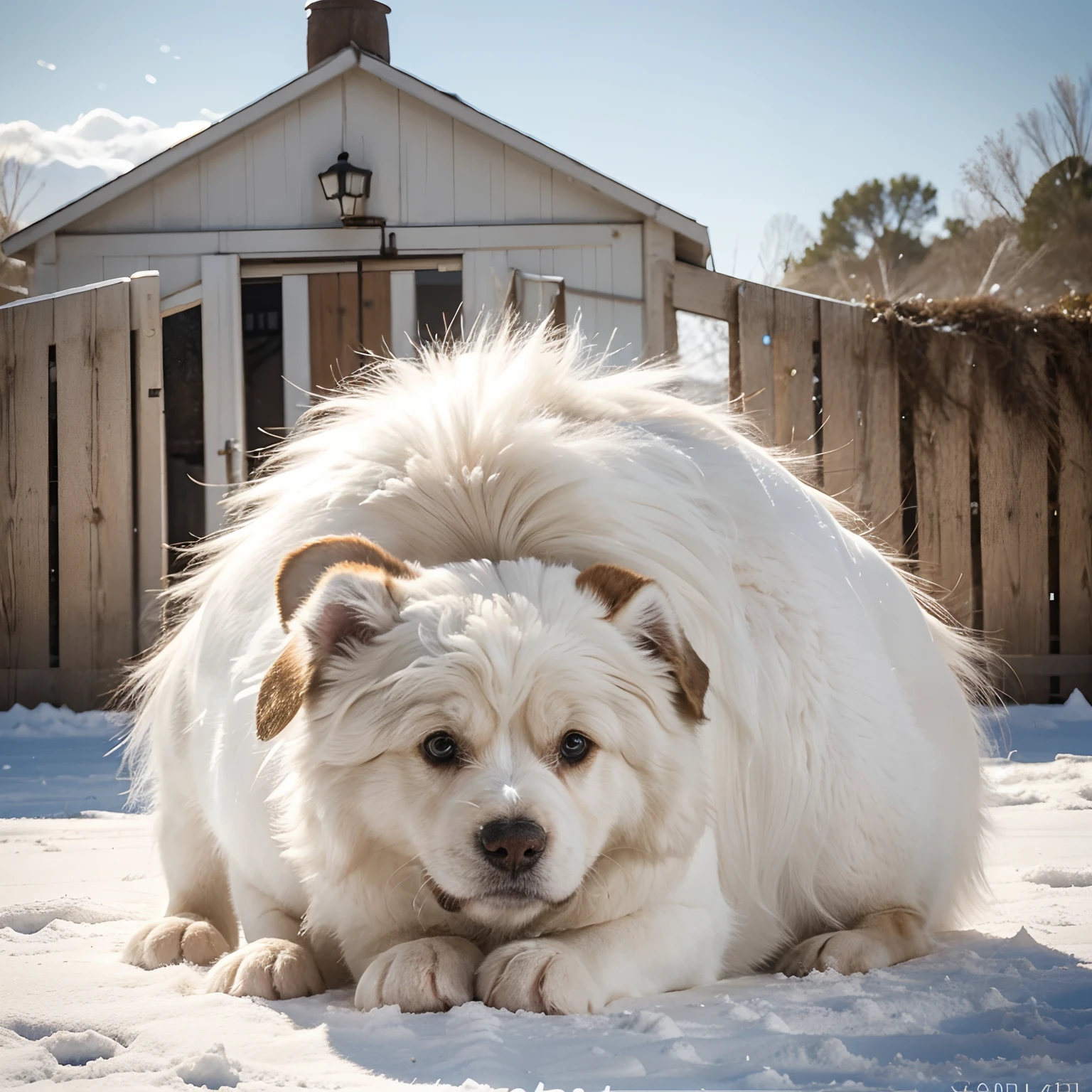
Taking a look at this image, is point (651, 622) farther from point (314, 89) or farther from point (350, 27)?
point (350, 27)

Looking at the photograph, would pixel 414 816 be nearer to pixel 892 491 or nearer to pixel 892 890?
pixel 892 890

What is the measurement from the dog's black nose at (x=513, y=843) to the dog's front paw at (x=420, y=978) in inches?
9.6

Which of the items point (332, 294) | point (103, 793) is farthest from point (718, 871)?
point (332, 294)

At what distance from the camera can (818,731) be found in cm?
262

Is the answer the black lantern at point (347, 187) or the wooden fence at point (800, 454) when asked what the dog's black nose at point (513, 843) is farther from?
the black lantern at point (347, 187)

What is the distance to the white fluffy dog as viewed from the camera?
201cm

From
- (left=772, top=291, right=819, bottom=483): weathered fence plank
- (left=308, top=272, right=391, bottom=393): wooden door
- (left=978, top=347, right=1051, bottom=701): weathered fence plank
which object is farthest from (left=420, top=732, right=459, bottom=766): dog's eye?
(left=308, top=272, right=391, bottom=393): wooden door

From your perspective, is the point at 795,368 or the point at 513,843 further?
the point at 795,368

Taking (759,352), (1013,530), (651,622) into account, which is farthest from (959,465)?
(651,622)

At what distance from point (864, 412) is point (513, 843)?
5.89 m

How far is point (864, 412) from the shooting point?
24.0 feet

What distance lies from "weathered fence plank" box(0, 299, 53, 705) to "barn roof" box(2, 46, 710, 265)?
1683 millimetres

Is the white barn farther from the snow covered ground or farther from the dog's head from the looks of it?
the dog's head

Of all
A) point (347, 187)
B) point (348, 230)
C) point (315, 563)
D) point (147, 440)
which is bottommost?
point (315, 563)
